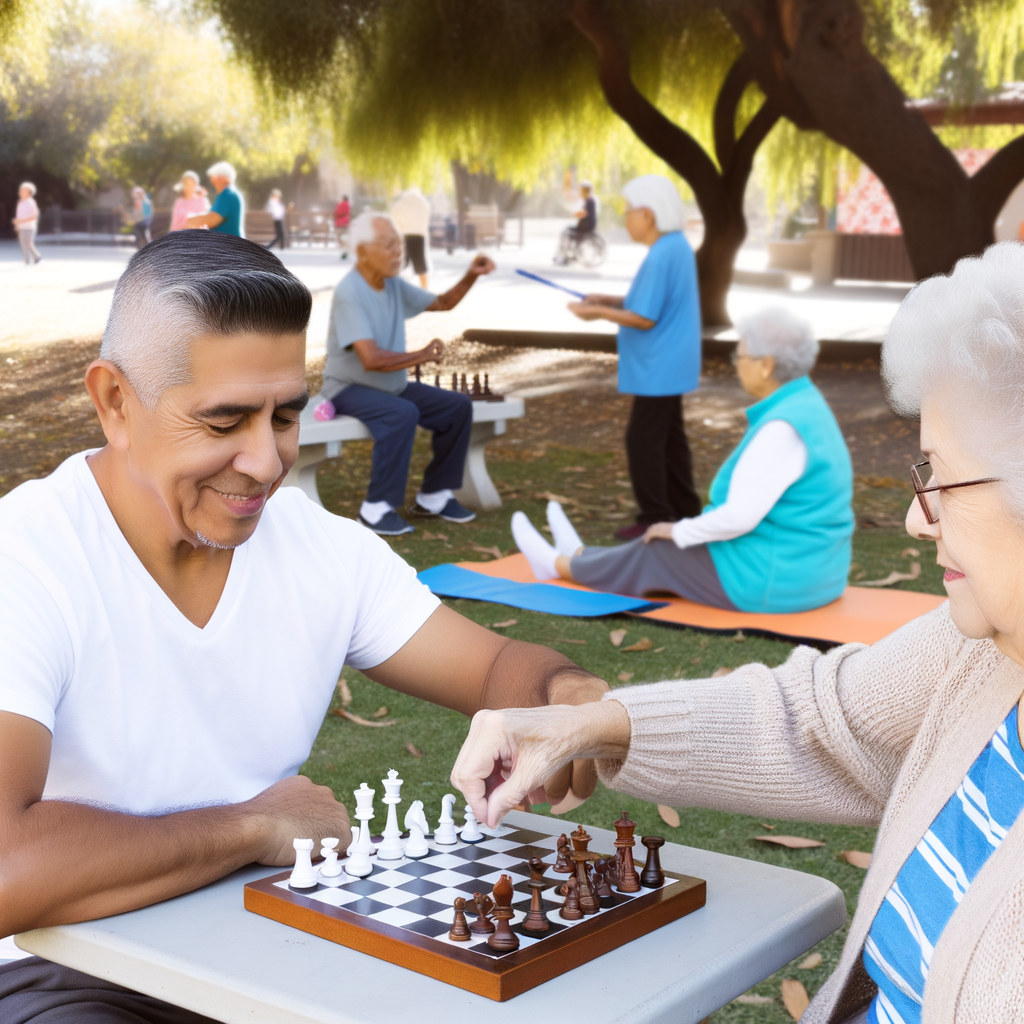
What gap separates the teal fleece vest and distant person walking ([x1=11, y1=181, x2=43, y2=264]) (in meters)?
16.0

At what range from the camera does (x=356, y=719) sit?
443cm

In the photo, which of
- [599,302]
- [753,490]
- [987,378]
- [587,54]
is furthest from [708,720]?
[587,54]

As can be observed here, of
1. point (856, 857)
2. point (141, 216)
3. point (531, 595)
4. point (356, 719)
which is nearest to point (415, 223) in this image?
point (141, 216)

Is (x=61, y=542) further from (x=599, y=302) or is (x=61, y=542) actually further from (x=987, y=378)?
(x=599, y=302)

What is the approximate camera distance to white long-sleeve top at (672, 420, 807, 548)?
5379mm

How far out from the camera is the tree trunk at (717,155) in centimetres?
1536

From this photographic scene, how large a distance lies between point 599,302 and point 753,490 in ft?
8.67

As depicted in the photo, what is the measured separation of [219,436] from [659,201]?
584 centimetres

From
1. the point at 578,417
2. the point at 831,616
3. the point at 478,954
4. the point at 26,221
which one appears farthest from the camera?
the point at 26,221

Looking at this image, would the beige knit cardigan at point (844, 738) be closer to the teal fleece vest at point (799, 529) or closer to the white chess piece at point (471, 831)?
the white chess piece at point (471, 831)

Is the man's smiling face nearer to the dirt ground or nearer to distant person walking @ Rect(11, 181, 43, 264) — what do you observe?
the dirt ground

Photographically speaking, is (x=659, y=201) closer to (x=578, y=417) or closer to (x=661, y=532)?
(x=661, y=532)

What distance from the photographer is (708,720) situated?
6.18ft

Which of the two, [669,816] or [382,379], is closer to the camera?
[669,816]
